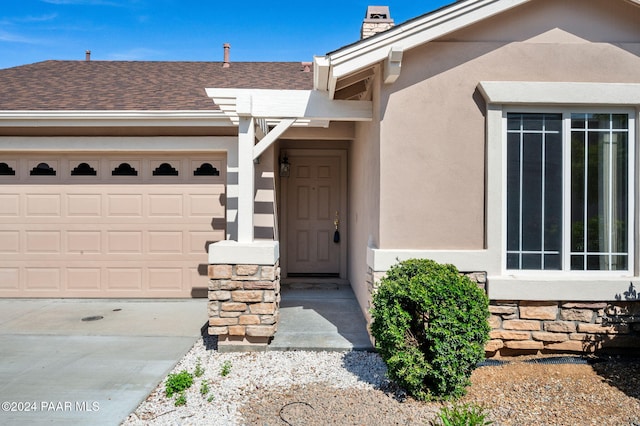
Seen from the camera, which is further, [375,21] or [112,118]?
[375,21]

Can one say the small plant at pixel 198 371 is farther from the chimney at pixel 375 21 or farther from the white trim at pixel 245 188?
the chimney at pixel 375 21

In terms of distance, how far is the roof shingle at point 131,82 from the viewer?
23.0 ft

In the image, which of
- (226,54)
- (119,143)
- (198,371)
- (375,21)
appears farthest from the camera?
(226,54)

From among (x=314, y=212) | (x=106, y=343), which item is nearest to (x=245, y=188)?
(x=106, y=343)

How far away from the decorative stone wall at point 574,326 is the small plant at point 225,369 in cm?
258

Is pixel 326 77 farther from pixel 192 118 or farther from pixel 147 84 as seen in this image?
pixel 147 84

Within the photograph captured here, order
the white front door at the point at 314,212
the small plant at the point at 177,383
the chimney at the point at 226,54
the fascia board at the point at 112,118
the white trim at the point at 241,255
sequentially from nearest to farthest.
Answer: the small plant at the point at 177,383 → the white trim at the point at 241,255 → the fascia board at the point at 112,118 → the white front door at the point at 314,212 → the chimney at the point at 226,54

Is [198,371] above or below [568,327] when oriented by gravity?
below

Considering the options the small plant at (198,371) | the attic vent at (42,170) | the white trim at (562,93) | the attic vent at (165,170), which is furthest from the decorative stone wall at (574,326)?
the attic vent at (42,170)

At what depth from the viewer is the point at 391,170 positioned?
4523 millimetres

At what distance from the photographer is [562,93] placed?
14.3 feet

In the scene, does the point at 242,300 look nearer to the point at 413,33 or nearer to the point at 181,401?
the point at 181,401

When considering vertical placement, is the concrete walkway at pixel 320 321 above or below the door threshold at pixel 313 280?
below

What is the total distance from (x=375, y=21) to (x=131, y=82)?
15.5 ft
